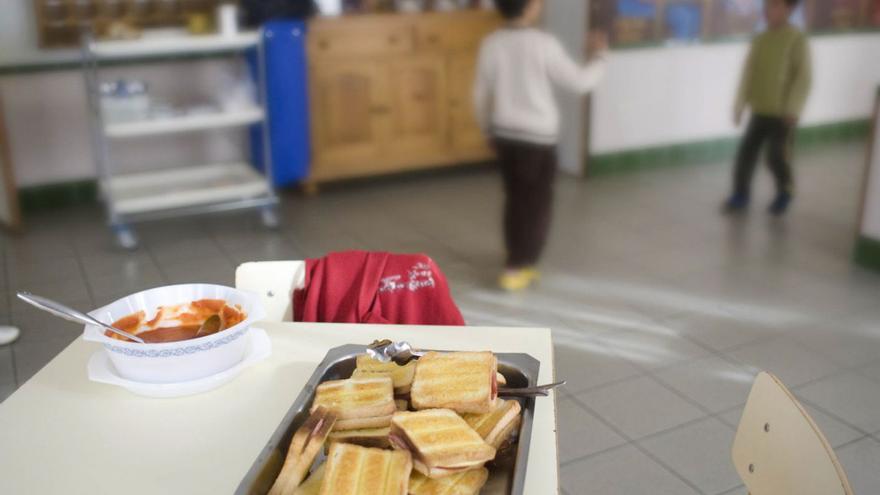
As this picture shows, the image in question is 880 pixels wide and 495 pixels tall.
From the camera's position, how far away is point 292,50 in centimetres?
431

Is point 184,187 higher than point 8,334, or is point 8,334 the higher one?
point 184,187

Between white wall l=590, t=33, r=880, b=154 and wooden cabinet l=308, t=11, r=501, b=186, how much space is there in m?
0.84

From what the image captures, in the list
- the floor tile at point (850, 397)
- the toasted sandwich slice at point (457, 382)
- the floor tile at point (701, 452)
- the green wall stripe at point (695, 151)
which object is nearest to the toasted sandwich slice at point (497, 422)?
the toasted sandwich slice at point (457, 382)

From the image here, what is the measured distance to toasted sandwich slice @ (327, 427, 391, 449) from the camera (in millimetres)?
1043

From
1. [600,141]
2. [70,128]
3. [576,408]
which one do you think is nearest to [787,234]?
[600,141]

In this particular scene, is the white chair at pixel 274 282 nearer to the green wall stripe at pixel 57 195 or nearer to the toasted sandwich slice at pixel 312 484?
the toasted sandwich slice at pixel 312 484

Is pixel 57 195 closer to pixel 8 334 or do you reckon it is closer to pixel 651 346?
pixel 8 334

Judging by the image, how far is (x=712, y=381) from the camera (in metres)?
2.64

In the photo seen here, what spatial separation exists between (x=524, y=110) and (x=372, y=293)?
179 cm

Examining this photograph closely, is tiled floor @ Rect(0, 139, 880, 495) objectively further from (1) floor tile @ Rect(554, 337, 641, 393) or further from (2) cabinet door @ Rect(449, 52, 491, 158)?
(2) cabinet door @ Rect(449, 52, 491, 158)

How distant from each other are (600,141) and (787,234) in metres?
1.44

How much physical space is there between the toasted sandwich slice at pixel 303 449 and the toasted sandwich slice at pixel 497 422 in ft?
0.59

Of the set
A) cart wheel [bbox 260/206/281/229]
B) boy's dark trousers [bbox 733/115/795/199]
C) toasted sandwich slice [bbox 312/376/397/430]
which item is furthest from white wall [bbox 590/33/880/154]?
toasted sandwich slice [bbox 312/376/397/430]

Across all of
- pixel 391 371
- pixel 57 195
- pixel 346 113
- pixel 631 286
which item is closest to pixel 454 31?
pixel 346 113
